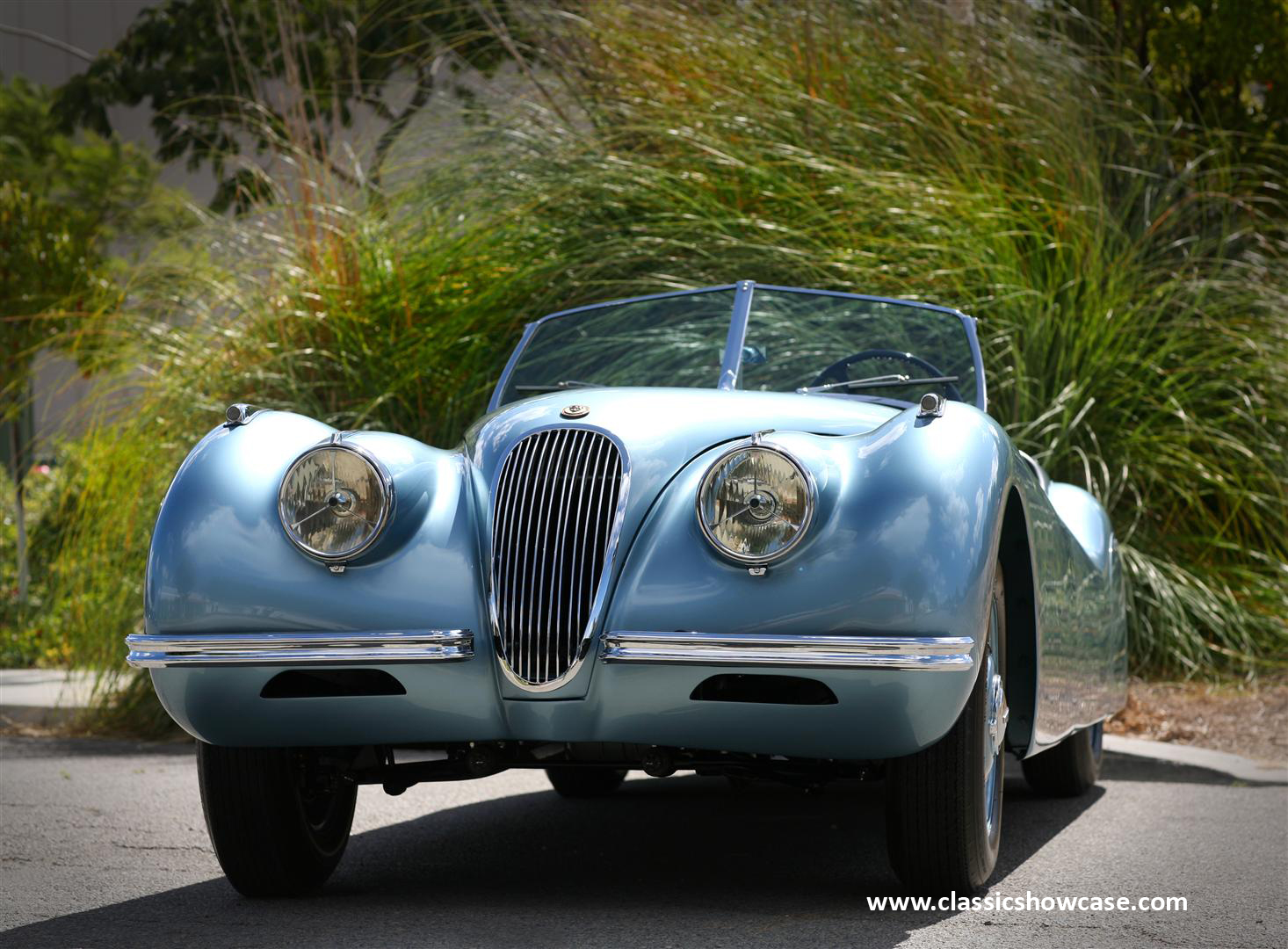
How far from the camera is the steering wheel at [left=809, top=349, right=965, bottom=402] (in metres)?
5.05

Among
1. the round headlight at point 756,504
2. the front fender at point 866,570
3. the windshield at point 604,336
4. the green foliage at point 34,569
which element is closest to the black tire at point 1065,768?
the windshield at point 604,336

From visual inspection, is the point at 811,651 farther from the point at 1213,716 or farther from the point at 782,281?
the point at 782,281

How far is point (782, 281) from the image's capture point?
793 centimetres

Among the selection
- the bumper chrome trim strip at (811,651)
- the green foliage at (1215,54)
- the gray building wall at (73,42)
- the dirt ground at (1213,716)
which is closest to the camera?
the bumper chrome trim strip at (811,651)

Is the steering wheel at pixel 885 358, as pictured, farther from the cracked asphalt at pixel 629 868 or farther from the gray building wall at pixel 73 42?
the gray building wall at pixel 73 42

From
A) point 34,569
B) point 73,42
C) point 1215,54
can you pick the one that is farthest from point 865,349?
point 73,42

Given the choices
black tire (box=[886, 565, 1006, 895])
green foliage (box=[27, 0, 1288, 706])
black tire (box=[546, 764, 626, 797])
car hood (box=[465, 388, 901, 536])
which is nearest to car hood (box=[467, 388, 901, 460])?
car hood (box=[465, 388, 901, 536])

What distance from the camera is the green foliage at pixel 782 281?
304 inches

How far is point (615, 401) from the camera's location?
385cm

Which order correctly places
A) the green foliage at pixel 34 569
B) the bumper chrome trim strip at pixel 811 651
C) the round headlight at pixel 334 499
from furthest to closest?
1. the green foliage at pixel 34 569
2. the round headlight at pixel 334 499
3. the bumper chrome trim strip at pixel 811 651

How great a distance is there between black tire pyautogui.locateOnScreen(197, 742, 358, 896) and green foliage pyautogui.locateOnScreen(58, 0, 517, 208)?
5.19 meters

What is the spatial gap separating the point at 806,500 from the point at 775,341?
1578 millimetres

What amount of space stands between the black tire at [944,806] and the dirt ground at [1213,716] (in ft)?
10.8

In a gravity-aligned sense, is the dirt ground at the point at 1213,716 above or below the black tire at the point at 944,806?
below
